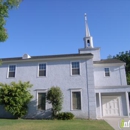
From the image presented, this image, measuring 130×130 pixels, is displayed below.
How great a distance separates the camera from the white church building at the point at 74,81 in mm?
15609

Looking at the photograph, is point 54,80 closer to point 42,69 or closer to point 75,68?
point 42,69

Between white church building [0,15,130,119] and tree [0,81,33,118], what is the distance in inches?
49.1

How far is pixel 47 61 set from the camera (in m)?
17.2

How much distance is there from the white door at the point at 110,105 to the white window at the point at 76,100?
165 inches

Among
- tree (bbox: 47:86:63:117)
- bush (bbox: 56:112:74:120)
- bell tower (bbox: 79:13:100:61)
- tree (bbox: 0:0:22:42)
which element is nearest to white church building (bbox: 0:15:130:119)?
bush (bbox: 56:112:74:120)

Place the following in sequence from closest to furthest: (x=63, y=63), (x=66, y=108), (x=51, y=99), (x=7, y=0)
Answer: (x=7, y=0)
(x=51, y=99)
(x=66, y=108)
(x=63, y=63)

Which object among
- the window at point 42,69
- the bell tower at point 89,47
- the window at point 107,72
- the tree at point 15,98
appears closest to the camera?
the tree at point 15,98

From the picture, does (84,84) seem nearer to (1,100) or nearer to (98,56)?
(1,100)

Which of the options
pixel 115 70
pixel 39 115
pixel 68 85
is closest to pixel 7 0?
pixel 68 85

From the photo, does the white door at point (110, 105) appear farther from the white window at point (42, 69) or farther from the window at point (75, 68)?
the white window at point (42, 69)

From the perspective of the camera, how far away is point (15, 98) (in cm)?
1454

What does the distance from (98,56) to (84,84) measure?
32.8 feet

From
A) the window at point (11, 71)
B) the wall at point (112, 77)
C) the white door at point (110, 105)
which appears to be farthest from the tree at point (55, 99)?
the white door at point (110, 105)

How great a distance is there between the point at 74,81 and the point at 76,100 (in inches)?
77.7
